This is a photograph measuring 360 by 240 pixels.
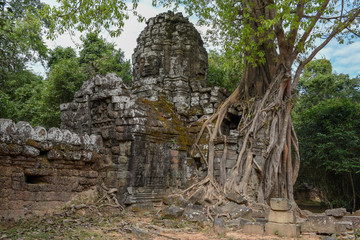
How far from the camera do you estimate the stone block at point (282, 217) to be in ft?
18.5

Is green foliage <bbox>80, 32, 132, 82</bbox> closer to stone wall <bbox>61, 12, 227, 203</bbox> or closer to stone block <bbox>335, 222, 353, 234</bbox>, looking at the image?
stone wall <bbox>61, 12, 227, 203</bbox>

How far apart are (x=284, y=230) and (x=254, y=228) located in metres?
0.47

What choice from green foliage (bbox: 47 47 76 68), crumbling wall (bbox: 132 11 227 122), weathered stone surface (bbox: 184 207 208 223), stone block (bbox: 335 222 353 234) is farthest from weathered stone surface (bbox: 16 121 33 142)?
green foliage (bbox: 47 47 76 68)

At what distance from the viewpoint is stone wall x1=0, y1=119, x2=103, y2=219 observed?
18.7 ft

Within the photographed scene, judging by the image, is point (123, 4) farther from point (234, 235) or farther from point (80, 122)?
point (234, 235)

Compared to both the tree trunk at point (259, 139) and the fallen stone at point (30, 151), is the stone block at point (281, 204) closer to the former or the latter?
the tree trunk at point (259, 139)

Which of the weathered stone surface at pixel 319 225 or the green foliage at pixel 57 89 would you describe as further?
the green foliage at pixel 57 89

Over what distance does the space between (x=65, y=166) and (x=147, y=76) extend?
4.46 meters

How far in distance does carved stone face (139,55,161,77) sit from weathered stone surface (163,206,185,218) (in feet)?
15.2

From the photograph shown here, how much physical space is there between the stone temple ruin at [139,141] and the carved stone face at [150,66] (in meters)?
0.03

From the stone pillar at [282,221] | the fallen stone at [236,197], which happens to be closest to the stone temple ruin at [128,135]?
the fallen stone at [236,197]

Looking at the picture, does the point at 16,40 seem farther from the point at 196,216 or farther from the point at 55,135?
the point at 196,216

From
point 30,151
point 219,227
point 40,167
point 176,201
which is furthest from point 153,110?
point 219,227

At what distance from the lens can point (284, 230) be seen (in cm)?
551
